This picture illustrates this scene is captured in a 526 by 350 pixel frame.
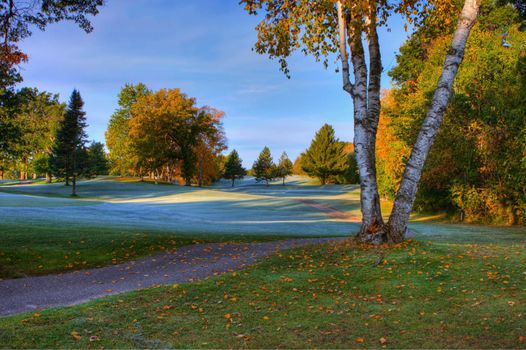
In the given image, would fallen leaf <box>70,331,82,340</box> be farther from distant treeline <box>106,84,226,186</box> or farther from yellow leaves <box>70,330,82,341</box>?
distant treeline <box>106,84,226,186</box>

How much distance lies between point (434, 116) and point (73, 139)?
147 feet

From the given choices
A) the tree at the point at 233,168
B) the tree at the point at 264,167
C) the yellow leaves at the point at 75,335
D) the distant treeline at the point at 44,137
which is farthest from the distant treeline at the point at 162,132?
the yellow leaves at the point at 75,335

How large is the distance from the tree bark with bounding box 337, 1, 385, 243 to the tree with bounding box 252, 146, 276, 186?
7255 cm

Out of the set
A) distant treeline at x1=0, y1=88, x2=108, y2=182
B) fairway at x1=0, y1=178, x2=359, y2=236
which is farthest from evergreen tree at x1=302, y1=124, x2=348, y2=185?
distant treeline at x1=0, y1=88, x2=108, y2=182

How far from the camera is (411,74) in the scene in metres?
36.6

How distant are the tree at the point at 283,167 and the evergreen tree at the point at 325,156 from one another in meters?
10.3

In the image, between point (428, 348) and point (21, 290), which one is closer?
point (428, 348)

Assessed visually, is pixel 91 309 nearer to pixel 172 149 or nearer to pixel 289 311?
pixel 289 311

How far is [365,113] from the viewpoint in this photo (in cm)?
1055

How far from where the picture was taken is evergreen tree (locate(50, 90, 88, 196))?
45.5 m

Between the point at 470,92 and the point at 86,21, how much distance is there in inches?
839

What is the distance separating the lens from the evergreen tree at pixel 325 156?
72.3 metres

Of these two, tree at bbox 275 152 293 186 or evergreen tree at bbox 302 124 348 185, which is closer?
evergreen tree at bbox 302 124 348 185

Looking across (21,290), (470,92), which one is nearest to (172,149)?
(470,92)
